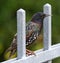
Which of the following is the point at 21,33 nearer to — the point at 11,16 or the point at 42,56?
the point at 42,56

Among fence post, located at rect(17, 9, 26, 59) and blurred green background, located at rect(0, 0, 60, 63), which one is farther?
blurred green background, located at rect(0, 0, 60, 63)

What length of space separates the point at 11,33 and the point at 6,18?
0.74ft

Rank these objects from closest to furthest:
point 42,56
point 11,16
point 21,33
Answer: point 21,33
point 42,56
point 11,16

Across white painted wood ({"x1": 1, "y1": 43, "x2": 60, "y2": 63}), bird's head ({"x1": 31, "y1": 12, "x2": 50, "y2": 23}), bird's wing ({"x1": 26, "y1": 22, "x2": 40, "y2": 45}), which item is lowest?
white painted wood ({"x1": 1, "y1": 43, "x2": 60, "y2": 63})

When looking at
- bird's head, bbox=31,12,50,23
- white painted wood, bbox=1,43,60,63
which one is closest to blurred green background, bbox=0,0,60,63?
bird's head, bbox=31,12,50,23

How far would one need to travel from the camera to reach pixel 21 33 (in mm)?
6949

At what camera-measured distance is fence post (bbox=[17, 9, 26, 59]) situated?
6.90m

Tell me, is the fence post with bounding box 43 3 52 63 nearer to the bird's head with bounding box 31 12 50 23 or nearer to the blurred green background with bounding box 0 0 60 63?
the bird's head with bounding box 31 12 50 23

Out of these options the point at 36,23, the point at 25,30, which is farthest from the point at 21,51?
the point at 36,23

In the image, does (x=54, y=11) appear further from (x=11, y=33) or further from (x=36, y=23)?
(x=36, y=23)

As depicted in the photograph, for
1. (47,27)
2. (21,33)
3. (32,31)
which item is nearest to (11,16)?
(32,31)

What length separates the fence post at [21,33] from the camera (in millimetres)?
6902

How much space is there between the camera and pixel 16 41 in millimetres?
7289

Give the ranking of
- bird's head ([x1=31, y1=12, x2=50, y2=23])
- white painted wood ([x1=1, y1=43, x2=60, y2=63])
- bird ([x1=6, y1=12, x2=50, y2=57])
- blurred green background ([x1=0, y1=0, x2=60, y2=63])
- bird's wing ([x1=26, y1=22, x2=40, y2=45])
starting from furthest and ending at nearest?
blurred green background ([x1=0, y1=0, x2=60, y2=63]), bird's head ([x1=31, y1=12, x2=50, y2=23]), bird's wing ([x1=26, y1=22, x2=40, y2=45]), bird ([x1=6, y1=12, x2=50, y2=57]), white painted wood ([x1=1, y1=43, x2=60, y2=63])
